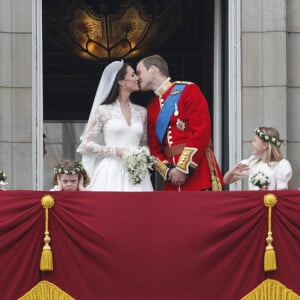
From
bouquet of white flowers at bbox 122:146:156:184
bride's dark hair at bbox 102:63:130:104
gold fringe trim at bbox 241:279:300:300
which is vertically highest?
bride's dark hair at bbox 102:63:130:104

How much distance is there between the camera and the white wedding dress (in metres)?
15.9

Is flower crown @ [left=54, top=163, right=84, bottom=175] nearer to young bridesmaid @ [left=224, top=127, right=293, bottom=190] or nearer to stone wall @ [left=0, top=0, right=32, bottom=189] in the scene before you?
young bridesmaid @ [left=224, top=127, right=293, bottom=190]

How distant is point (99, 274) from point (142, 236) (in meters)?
0.53

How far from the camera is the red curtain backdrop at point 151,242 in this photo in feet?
47.5

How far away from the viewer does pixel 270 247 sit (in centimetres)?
1449

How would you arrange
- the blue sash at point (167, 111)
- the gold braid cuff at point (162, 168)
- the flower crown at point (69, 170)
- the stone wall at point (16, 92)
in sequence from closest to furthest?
1. the flower crown at point (69, 170)
2. the gold braid cuff at point (162, 168)
3. the blue sash at point (167, 111)
4. the stone wall at point (16, 92)

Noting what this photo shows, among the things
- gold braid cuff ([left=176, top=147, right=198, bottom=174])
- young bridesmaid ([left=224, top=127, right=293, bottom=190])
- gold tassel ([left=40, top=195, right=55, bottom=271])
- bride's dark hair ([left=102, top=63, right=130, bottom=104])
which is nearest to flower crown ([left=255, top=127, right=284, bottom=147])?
young bridesmaid ([left=224, top=127, right=293, bottom=190])

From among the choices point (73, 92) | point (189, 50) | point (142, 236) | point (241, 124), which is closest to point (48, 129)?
point (73, 92)

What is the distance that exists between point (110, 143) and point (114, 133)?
0.11 metres

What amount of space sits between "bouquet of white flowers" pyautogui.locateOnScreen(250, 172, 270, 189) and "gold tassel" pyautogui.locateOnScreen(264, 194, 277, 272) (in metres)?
0.98

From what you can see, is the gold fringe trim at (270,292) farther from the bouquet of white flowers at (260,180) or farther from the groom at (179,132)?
the groom at (179,132)

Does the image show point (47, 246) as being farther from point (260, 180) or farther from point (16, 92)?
point (16, 92)

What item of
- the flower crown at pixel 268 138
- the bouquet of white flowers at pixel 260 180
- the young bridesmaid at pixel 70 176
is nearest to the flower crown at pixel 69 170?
the young bridesmaid at pixel 70 176

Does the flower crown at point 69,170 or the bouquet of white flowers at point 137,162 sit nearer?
Result: the flower crown at point 69,170
